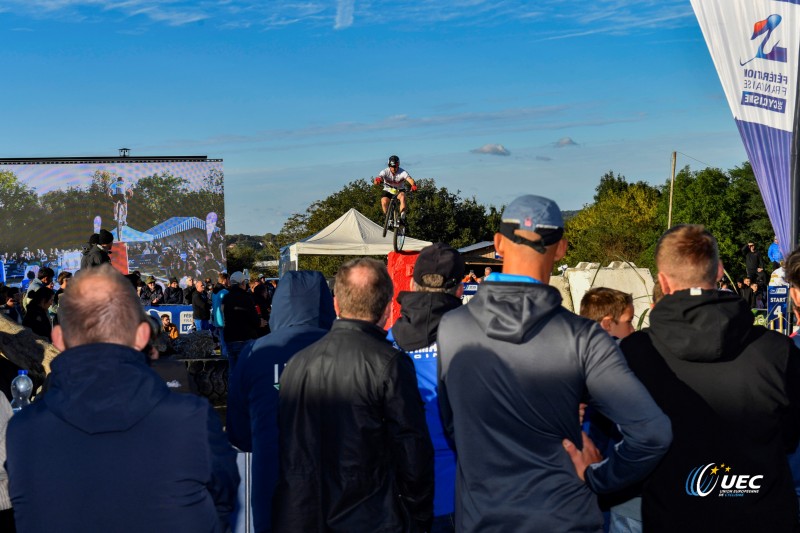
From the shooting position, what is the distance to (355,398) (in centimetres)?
332

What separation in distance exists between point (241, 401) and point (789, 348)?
2309 mm

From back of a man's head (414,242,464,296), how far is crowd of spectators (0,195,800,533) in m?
0.80

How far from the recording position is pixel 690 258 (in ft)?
10.0

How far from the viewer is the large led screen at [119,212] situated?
1388 inches

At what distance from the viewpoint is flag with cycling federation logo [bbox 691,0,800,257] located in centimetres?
828

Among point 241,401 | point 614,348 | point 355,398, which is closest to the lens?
point 614,348

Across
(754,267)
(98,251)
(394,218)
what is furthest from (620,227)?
(98,251)

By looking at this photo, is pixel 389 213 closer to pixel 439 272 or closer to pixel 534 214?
pixel 439 272

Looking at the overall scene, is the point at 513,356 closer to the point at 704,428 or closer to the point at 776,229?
the point at 704,428

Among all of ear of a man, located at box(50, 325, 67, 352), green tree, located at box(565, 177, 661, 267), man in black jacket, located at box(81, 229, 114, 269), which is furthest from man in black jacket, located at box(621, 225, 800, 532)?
green tree, located at box(565, 177, 661, 267)

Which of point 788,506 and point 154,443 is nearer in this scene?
point 154,443

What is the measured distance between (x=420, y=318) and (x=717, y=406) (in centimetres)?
162

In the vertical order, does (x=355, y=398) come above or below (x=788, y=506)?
above

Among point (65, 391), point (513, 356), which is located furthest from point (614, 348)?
point (65, 391)
